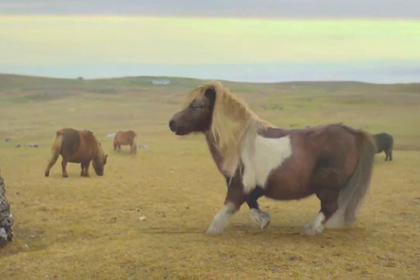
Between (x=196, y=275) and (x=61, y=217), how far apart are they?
4.00 meters

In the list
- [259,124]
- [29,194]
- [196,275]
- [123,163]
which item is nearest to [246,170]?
[259,124]

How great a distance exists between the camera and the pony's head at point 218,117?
8164mm

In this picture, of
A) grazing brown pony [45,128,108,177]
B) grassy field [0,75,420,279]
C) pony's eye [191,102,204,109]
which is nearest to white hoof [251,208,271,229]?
grassy field [0,75,420,279]

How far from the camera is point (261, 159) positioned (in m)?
7.99

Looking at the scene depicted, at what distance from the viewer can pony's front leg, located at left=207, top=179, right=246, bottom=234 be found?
802 centimetres

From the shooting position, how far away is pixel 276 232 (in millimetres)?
8367

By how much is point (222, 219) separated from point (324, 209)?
1.43 metres

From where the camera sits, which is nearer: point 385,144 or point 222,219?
point 222,219

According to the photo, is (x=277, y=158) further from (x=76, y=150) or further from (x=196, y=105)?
(x=76, y=150)

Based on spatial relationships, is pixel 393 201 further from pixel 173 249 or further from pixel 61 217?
pixel 61 217

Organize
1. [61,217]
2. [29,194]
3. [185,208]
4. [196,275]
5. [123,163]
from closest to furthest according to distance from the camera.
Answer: [196,275] < [61,217] < [185,208] < [29,194] < [123,163]

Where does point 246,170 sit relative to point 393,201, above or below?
above

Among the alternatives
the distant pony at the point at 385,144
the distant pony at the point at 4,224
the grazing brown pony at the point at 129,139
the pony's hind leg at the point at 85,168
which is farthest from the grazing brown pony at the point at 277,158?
the grazing brown pony at the point at 129,139

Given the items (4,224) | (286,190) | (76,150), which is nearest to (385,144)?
(76,150)
